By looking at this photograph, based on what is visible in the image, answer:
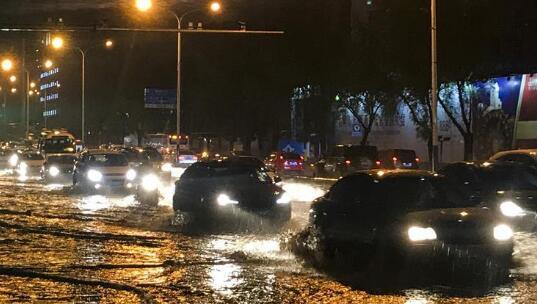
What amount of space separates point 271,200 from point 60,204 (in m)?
9.20

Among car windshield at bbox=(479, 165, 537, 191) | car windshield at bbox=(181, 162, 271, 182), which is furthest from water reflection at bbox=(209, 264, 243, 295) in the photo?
car windshield at bbox=(181, 162, 271, 182)

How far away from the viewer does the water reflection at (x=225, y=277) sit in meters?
10.1

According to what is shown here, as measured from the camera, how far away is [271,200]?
58.6ft

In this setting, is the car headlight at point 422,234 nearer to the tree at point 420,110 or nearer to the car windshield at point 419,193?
the car windshield at point 419,193

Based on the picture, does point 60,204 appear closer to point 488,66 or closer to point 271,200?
point 271,200

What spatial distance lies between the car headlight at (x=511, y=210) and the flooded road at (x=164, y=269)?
465 mm

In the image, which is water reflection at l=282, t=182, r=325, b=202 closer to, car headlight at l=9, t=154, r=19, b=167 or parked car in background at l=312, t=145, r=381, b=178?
parked car in background at l=312, t=145, r=381, b=178

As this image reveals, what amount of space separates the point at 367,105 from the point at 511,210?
39.6 meters

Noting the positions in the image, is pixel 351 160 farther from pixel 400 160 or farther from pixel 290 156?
pixel 290 156

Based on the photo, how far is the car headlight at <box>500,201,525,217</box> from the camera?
15.0m

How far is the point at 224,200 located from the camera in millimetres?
17766

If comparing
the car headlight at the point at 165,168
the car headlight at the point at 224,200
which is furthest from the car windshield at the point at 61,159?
the car headlight at the point at 224,200

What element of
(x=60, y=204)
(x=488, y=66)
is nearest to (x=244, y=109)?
(x=488, y=66)

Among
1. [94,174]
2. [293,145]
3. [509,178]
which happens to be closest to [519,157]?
[509,178]
